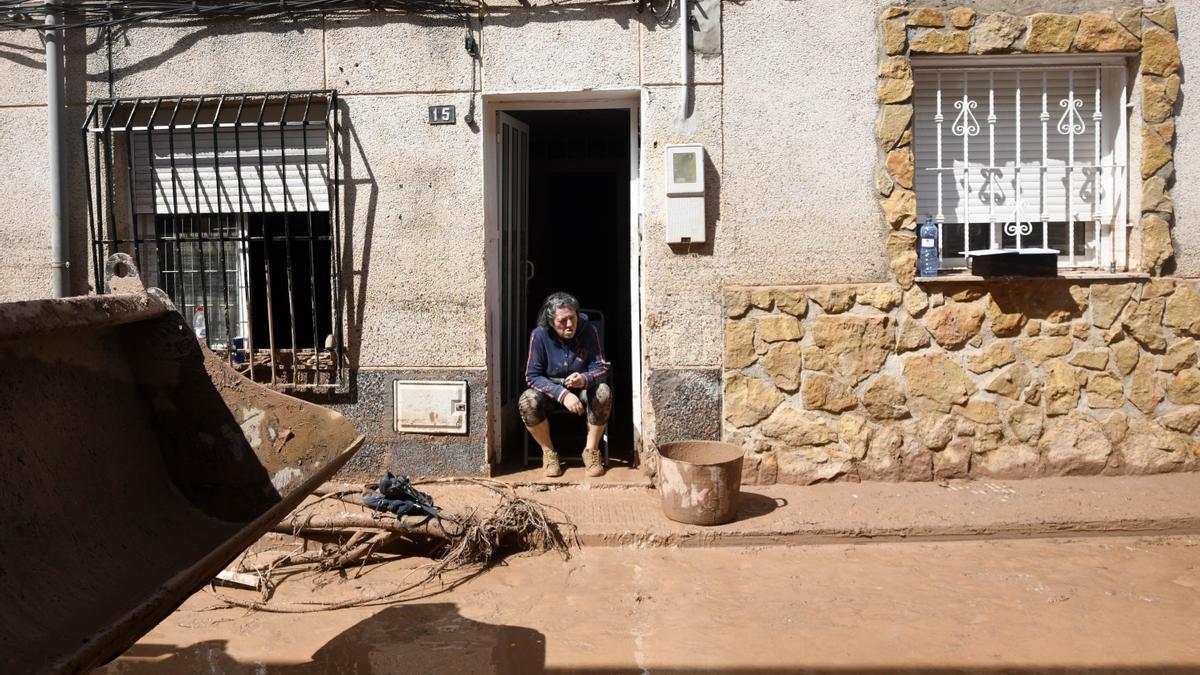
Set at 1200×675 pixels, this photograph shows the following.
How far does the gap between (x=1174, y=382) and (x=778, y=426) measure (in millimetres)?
2447

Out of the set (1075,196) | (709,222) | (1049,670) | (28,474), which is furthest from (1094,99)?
(28,474)

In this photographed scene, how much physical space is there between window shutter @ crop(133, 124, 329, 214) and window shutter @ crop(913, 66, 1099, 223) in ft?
12.6

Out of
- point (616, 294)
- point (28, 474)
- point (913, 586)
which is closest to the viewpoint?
point (28, 474)

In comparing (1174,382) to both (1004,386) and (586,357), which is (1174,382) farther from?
(586,357)

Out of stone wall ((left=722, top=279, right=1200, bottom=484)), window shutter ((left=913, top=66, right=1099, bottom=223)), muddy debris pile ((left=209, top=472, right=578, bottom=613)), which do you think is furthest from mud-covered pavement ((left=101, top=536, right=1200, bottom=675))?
window shutter ((left=913, top=66, right=1099, bottom=223))

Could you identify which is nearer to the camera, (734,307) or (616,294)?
(734,307)

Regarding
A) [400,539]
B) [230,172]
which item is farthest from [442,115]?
[400,539]

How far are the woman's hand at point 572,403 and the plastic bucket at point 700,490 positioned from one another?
839 mm

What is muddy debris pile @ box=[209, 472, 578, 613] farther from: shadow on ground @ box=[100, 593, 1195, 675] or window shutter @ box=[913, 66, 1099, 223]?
window shutter @ box=[913, 66, 1099, 223]

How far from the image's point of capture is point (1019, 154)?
5.76m

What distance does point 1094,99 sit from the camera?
5.76 m

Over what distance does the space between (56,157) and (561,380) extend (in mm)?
3495

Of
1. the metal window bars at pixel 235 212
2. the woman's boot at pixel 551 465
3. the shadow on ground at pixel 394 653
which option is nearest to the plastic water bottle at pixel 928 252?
the woman's boot at pixel 551 465

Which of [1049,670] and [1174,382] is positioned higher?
[1174,382]
